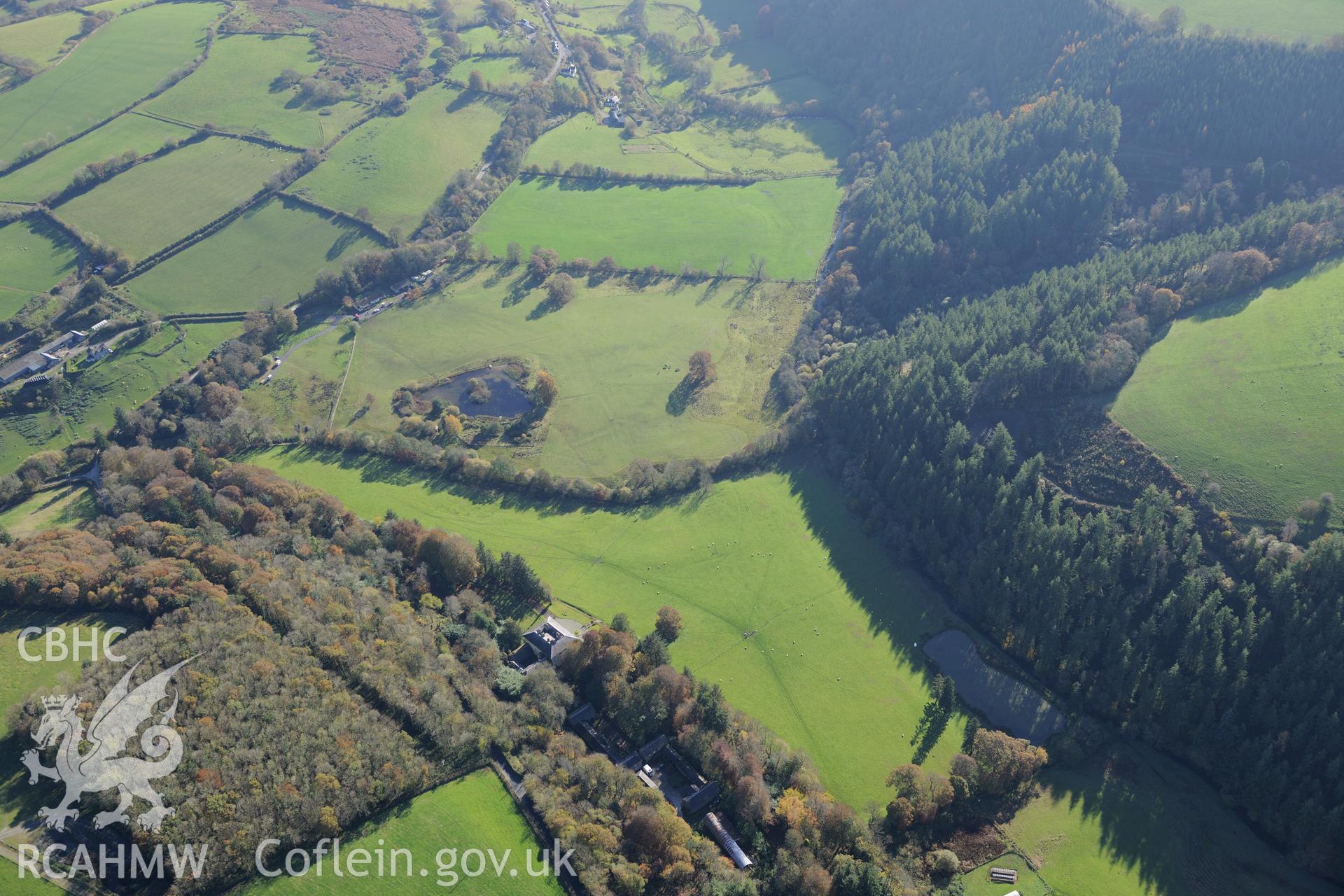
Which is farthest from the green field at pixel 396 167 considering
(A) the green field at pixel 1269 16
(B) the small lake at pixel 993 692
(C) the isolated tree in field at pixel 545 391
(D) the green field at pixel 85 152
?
(A) the green field at pixel 1269 16

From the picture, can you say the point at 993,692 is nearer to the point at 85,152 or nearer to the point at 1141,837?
the point at 1141,837

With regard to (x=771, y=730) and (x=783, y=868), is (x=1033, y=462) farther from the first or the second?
(x=783, y=868)

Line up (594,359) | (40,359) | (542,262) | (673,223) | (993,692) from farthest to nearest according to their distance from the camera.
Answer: (673,223), (542,262), (594,359), (40,359), (993,692)

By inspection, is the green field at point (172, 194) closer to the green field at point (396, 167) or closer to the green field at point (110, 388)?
the green field at point (396, 167)

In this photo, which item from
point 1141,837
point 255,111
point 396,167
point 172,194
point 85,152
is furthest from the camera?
point 255,111

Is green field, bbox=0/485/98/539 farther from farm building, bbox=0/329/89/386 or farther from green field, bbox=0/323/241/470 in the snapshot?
farm building, bbox=0/329/89/386

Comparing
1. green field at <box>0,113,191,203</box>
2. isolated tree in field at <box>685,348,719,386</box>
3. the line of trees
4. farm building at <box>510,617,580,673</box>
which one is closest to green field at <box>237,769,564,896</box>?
farm building at <box>510,617,580,673</box>

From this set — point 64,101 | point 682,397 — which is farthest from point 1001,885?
point 64,101
